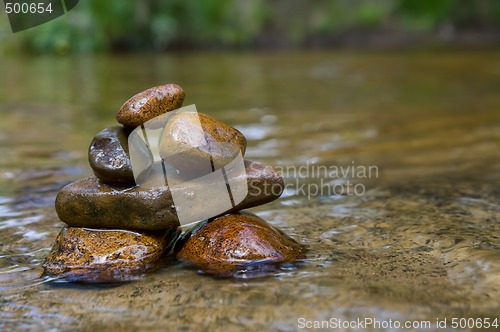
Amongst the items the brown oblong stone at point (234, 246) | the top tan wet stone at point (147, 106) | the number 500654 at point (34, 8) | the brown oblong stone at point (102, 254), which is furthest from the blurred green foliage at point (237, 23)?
the brown oblong stone at point (102, 254)

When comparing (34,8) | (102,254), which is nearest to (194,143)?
(102,254)

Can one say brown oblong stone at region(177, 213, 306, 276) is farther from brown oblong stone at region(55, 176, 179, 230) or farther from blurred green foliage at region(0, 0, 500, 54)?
blurred green foliage at region(0, 0, 500, 54)

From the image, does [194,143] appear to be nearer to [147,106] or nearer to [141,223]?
[147,106]

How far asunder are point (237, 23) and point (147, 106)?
22.1m

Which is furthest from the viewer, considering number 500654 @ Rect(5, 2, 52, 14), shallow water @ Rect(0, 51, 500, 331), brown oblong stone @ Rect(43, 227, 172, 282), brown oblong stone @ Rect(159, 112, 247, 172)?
number 500654 @ Rect(5, 2, 52, 14)

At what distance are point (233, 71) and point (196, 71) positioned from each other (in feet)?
3.13

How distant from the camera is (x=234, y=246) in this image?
3.00 meters

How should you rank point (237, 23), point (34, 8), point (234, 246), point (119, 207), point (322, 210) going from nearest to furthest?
1. point (234, 246)
2. point (119, 207)
3. point (322, 210)
4. point (34, 8)
5. point (237, 23)

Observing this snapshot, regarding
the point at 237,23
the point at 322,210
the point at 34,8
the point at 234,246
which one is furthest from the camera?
the point at 237,23

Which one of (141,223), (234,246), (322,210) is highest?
(141,223)

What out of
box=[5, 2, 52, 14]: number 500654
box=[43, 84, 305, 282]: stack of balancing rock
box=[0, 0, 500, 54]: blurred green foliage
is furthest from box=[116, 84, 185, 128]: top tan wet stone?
box=[0, 0, 500, 54]: blurred green foliage

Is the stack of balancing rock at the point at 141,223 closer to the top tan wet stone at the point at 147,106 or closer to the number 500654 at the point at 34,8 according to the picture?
the top tan wet stone at the point at 147,106

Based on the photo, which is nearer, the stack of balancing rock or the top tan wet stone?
the stack of balancing rock

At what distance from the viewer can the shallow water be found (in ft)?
8.02
